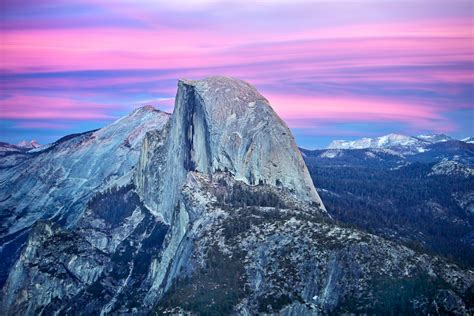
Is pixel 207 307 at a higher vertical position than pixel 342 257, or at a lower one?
lower

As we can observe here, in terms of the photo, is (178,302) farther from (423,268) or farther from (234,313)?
(423,268)

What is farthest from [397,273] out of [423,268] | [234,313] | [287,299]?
[234,313]

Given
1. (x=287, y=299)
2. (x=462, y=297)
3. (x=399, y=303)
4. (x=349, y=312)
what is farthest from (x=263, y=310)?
(x=462, y=297)

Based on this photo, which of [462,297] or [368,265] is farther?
[368,265]

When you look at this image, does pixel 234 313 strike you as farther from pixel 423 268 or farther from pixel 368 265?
pixel 423 268

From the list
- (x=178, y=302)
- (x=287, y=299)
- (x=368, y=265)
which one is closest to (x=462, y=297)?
(x=368, y=265)

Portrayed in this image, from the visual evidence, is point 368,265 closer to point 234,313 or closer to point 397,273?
point 397,273

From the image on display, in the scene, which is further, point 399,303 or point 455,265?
point 455,265
